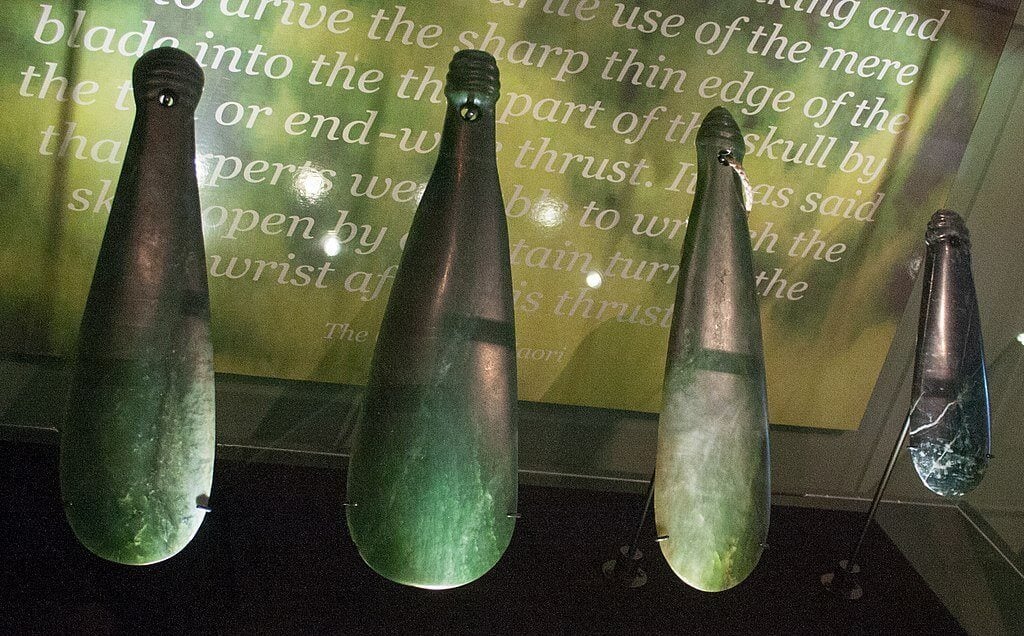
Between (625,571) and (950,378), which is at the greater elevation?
(950,378)

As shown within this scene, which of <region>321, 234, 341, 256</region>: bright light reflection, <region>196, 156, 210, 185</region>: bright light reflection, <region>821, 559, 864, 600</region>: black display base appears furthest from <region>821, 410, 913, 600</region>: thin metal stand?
<region>196, 156, 210, 185</region>: bright light reflection

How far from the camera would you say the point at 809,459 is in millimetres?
1213

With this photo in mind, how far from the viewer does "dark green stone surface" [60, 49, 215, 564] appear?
2.32ft

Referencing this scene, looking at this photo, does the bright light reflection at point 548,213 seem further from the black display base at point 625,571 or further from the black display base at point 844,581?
the black display base at point 844,581

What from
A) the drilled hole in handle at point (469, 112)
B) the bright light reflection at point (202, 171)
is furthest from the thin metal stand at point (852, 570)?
the bright light reflection at point (202, 171)

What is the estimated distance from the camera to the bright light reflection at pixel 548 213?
1.03m

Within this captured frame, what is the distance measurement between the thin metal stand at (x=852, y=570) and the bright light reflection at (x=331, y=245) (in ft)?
2.30

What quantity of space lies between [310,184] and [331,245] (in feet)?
0.26

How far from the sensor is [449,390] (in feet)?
2.42

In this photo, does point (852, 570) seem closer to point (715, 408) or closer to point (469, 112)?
point (715, 408)

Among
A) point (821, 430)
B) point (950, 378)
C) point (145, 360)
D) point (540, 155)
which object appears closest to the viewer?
point (145, 360)

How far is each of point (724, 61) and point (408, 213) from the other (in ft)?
1.43

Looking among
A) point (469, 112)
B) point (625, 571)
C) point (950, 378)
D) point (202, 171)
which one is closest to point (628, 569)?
point (625, 571)

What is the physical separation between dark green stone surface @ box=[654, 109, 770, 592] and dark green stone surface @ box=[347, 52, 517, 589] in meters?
0.16
